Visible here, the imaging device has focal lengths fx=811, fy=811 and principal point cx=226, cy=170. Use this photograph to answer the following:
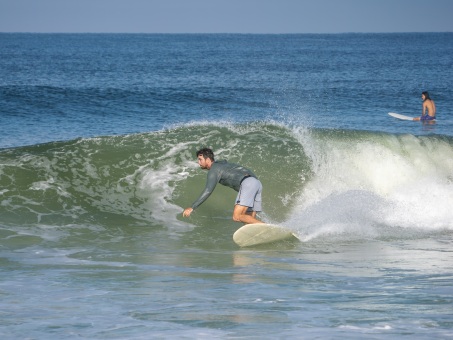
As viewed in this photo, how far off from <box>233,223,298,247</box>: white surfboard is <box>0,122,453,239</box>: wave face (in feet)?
2.19

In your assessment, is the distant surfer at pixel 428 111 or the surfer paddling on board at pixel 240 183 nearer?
the surfer paddling on board at pixel 240 183

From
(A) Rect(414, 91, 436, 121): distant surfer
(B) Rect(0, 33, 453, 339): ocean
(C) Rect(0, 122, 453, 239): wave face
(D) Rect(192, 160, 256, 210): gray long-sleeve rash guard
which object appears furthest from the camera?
(A) Rect(414, 91, 436, 121): distant surfer

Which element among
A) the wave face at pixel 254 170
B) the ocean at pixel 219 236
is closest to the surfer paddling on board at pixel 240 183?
the ocean at pixel 219 236

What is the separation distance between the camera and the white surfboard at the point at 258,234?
411 inches

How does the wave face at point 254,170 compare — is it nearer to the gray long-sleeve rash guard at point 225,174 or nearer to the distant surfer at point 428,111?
the gray long-sleeve rash guard at point 225,174

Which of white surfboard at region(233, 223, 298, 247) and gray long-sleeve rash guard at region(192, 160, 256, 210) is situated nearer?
white surfboard at region(233, 223, 298, 247)

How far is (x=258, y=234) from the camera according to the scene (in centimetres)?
1046

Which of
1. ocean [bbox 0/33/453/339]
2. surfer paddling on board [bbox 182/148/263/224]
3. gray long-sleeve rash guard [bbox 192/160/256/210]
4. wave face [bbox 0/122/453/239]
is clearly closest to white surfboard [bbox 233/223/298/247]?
ocean [bbox 0/33/453/339]

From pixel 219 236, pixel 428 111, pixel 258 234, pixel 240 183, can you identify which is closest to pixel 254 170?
pixel 219 236

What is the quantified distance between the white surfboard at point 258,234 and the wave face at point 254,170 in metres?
0.67

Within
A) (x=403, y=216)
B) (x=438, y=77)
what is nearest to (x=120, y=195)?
(x=403, y=216)

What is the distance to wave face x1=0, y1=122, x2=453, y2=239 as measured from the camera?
1266 centimetres

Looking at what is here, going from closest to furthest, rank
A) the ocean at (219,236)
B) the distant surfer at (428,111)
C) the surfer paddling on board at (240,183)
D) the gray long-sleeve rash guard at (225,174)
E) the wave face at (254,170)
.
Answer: the ocean at (219,236) < the gray long-sleeve rash guard at (225,174) < the surfer paddling on board at (240,183) < the wave face at (254,170) < the distant surfer at (428,111)

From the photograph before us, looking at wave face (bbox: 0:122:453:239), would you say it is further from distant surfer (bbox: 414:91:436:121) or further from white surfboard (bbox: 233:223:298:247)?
distant surfer (bbox: 414:91:436:121)
